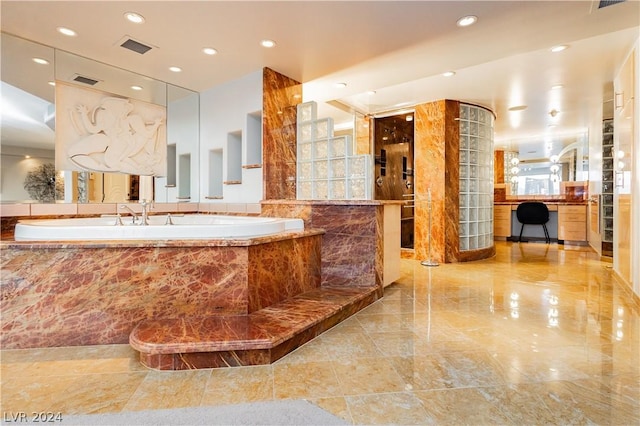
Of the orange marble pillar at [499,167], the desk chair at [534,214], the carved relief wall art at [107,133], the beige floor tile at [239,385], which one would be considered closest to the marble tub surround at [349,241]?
the beige floor tile at [239,385]

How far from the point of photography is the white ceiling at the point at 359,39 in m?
2.17

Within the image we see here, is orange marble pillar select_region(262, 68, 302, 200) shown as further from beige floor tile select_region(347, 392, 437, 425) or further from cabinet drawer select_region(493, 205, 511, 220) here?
cabinet drawer select_region(493, 205, 511, 220)

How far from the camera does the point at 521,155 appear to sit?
703 cm

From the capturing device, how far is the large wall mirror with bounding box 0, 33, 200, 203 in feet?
8.18

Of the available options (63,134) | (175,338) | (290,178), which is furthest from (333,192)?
(63,134)

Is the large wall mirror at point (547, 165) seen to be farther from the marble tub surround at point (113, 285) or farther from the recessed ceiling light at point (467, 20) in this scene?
the marble tub surround at point (113, 285)

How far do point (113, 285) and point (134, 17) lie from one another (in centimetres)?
186

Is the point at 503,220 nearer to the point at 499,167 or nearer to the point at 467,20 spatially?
the point at 499,167

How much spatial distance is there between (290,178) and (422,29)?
1.79 meters

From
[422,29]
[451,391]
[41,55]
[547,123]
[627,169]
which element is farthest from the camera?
[547,123]

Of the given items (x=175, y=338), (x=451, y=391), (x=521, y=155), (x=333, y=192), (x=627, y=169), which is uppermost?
(x=521, y=155)

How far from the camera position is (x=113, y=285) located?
184 cm

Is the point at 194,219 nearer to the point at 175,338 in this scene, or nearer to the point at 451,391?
the point at 175,338

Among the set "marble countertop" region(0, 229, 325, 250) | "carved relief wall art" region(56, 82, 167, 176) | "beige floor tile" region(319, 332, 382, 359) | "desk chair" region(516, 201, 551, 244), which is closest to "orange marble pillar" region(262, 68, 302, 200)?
"carved relief wall art" region(56, 82, 167, 176)
